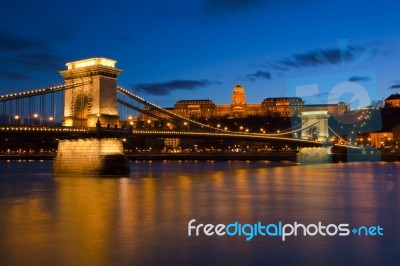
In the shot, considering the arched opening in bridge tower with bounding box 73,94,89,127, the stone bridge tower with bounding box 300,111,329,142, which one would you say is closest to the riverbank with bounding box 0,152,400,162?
the stone bridge tower with bounding box 300,111,329,142

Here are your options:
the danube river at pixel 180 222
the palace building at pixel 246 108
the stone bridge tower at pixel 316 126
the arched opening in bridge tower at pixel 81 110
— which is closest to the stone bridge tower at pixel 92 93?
the arched opening in bridge tower at pixel 81 110

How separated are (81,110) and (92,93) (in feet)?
7.12

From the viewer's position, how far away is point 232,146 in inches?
4958

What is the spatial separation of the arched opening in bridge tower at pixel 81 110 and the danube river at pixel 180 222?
9.82 meters

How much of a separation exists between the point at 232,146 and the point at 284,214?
348 feet

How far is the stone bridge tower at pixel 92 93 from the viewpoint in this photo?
40.0 metres

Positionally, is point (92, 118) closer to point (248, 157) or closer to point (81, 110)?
point (81, 110)

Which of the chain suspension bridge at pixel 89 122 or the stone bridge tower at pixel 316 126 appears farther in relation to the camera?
the stone bridge tower at pixel 316 126

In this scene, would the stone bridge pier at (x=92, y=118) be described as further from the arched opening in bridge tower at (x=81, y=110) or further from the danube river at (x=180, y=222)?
the danube river at (x=180, y=222)

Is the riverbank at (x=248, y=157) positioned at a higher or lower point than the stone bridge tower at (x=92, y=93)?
lower

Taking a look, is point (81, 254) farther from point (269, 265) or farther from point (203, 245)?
point (269, 265)

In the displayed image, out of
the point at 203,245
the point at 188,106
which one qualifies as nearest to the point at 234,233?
the point at 203,245

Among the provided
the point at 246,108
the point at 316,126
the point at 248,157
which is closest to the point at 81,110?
the point at 248,157

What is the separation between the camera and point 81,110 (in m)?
41.7
